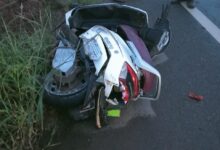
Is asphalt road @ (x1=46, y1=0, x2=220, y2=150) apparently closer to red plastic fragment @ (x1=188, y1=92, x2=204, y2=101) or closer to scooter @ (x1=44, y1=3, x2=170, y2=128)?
red plastic fragment @ (x1=188, y1=92, x2=204, y2=101)

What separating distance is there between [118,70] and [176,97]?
101 cm

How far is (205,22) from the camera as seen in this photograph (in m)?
6.45

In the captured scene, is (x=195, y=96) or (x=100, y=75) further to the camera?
(x=195, y=96)

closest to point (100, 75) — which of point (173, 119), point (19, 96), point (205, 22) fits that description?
point (19, 96)

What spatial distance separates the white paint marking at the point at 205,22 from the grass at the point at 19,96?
290 cm

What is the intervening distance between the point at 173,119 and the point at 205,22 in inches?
97.0

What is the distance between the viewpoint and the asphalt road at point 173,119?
420 centimetres

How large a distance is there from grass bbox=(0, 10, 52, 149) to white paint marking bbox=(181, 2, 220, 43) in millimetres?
2902

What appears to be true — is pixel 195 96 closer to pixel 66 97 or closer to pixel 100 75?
pixel 100 75

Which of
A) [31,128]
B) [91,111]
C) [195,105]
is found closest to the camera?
[31,128]

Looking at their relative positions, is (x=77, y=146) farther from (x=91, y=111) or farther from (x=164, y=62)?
(x=164, y=62)

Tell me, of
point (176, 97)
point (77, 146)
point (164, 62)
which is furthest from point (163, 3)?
point (77, 146)

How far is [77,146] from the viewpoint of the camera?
414 cm

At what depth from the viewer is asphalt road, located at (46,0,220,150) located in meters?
4.20
